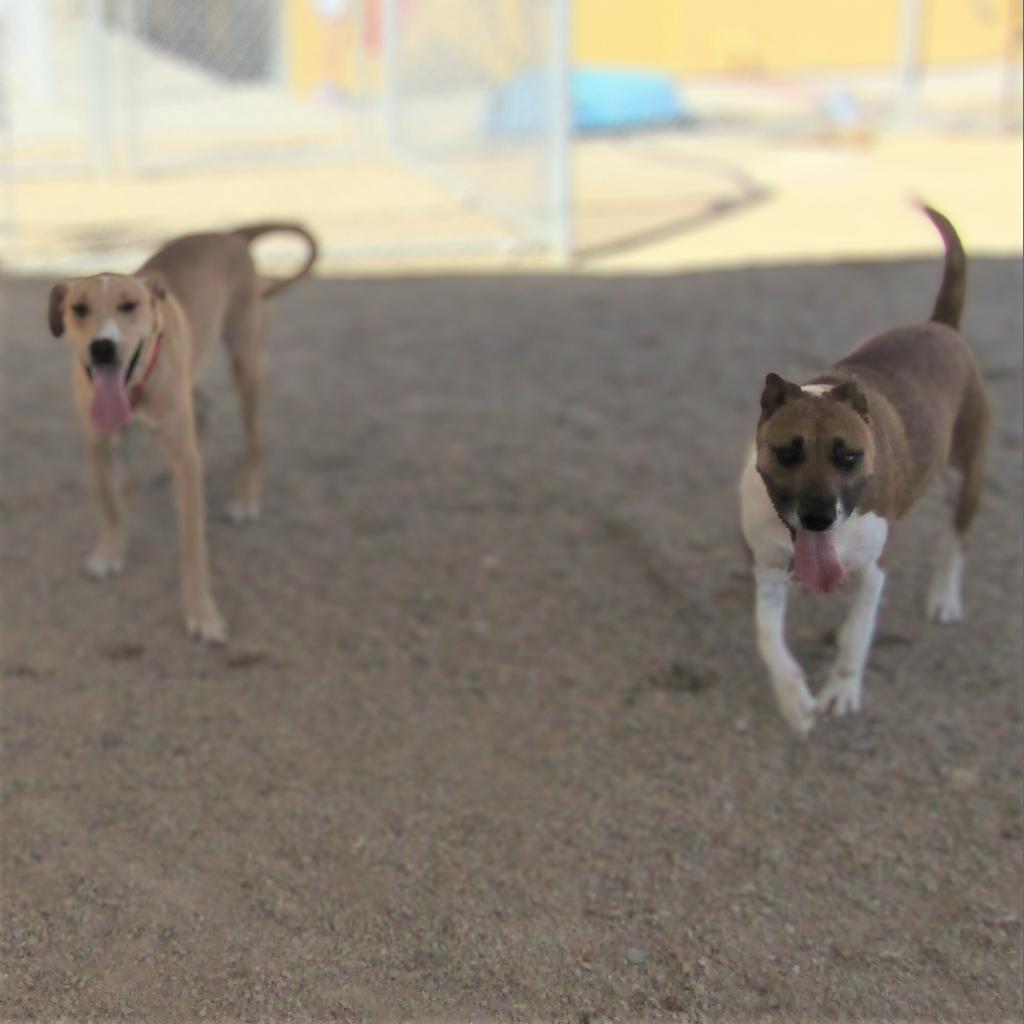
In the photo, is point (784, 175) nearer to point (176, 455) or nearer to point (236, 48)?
point (236, 48)

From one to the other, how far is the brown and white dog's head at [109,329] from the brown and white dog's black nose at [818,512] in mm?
2029

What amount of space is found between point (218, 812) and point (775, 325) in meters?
4.90

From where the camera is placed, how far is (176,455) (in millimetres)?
4254

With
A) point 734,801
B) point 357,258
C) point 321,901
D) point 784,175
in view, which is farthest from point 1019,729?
point 784,175

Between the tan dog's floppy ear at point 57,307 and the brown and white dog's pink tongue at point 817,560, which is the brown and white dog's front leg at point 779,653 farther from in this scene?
the tan dog's floppy ear at point 57,307

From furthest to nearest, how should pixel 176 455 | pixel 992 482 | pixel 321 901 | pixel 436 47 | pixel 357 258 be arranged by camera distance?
pixel 436 47
pixel 357 258
pixel 992 482
pixel 176 455
pixel 321 901

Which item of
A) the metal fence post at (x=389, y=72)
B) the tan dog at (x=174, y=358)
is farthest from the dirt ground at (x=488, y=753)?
the metal fence post at (x=389, y=72)

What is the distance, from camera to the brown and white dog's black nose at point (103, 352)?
381 centimetres

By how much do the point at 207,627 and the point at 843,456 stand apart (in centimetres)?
223

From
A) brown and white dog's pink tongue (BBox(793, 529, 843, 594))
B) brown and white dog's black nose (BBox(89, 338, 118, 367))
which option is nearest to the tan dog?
brown and white dog's black nose (BBox(89, 338, 118, 367))

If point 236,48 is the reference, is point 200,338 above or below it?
below

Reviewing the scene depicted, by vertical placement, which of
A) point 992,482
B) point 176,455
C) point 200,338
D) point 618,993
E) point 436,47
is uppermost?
point 436,47

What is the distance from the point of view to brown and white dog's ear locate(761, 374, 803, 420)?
115 inches

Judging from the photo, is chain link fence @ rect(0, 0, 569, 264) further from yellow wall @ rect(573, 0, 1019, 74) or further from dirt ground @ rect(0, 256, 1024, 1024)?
yellow wall @ rect(573, 0, 1019, 74)
